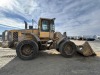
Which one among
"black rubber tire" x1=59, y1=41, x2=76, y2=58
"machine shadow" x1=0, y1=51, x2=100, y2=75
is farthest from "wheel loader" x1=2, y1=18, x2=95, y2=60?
"machine shadow" x1=0, y1=51, x2=100, y2=75

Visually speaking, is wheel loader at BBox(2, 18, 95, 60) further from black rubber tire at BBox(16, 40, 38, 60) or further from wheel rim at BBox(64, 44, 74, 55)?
black rubber tire at BBox(16, 40, 38, 60)

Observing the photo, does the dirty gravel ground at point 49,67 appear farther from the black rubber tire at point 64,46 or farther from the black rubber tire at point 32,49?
the black rubber tire at point 64,46

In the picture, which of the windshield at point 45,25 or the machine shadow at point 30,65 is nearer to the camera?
the machine shadow at point 30,65

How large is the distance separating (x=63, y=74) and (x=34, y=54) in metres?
3.16

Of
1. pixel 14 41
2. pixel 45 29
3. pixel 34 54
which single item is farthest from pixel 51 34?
pixel 14 41

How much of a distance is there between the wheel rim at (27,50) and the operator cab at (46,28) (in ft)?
4.03

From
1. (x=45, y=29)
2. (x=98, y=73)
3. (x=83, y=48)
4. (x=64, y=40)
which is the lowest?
(x=98, y=73)

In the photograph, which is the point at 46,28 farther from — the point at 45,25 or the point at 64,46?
the point at 64,46

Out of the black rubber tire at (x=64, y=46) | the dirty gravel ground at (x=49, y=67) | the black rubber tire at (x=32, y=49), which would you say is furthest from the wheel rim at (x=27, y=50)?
the black rubber tire at (x=64, y=46)

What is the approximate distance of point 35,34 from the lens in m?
8.29

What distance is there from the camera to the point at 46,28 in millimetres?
8414

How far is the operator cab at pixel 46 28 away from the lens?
8289mm

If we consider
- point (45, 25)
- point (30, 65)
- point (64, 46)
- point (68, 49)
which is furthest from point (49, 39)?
point (30, 65)

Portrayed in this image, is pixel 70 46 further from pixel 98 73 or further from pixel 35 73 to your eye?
pixel 35 73
